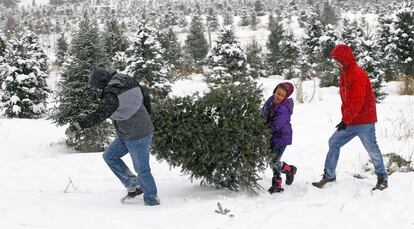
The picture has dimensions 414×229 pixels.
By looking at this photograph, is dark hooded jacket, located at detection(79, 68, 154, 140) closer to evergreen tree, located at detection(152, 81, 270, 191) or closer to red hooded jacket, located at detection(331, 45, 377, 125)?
evergreen tree, located at detection(152, 81, 270, 191)

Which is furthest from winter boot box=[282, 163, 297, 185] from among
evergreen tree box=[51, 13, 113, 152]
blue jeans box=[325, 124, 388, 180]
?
evergreen tree box=[51, 13, 113, 152]

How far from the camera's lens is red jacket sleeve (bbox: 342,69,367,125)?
5.20 metres

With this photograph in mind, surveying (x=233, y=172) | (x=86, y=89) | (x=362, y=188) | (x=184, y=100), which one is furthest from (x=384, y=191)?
(x=86, y=89)

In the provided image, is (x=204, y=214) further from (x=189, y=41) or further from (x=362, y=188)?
(x=189, y=41)

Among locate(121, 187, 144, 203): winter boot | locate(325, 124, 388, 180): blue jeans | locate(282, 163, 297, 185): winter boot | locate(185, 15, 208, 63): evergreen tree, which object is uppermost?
locate(325, 124, 388, 180): blue jeans

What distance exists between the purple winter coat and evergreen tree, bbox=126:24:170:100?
6.88 metres

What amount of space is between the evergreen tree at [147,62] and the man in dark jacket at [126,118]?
7171mm

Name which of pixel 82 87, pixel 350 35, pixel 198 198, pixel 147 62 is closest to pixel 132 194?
pixel 198 198

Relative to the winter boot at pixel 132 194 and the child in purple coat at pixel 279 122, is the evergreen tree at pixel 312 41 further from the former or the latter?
the winter boot at pixel 132 194

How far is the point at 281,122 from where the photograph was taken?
18.3 ft

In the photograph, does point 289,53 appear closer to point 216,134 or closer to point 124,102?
point 216,134

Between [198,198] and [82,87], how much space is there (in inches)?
180

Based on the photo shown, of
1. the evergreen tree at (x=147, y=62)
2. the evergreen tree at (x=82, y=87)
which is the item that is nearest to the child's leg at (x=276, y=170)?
the evergreen tree at (x=82, y=87)

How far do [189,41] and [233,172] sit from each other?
2577 cm
